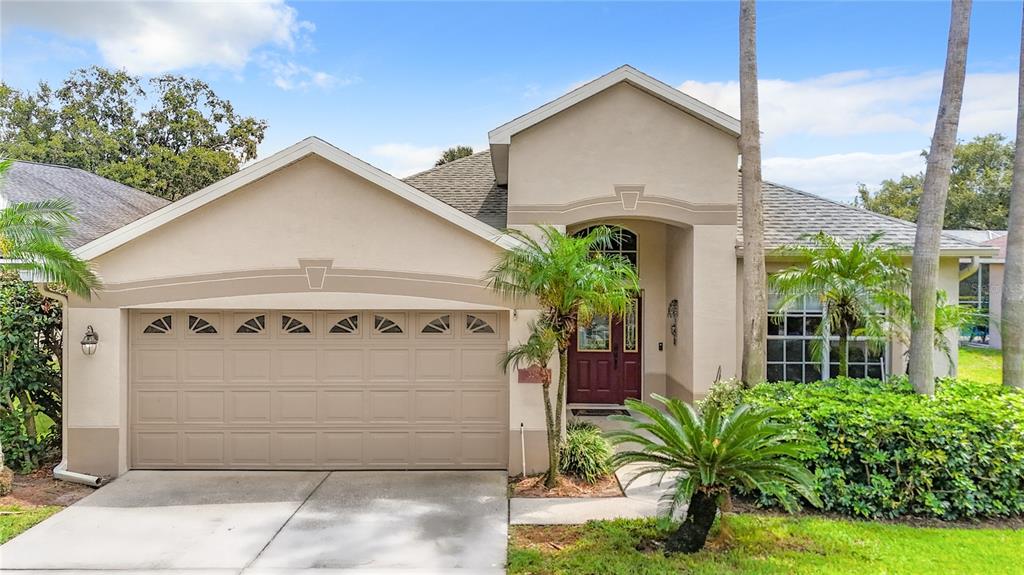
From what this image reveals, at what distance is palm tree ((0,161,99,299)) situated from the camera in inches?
304

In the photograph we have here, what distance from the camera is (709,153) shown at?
10891 mm

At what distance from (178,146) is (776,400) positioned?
1432 inches

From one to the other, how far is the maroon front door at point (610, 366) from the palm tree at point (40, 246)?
29.4 ft

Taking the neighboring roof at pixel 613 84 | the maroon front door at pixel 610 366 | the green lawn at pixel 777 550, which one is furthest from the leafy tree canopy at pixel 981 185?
the green lawn at pixel 777 550

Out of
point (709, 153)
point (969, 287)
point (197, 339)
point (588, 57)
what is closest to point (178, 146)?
point (588, 57)

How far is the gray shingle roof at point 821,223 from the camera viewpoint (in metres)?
11.3

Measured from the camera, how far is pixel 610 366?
1345cm

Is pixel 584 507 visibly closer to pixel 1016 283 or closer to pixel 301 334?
pixel 301 334

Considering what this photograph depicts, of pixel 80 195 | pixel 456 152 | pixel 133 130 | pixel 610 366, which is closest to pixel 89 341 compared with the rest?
pixel 610 366

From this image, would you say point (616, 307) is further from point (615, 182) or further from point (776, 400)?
point (615, 182)

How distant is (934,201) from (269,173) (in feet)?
28.9

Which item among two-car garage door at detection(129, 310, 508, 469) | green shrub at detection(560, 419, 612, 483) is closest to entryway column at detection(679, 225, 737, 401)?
green shrub at detection(560, 419, 612, 483)

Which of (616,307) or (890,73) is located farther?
(890,73)

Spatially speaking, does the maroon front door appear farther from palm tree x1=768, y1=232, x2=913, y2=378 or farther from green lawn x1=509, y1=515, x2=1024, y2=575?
green lawn x1=509, y1=515, x2=1024, y2=575
